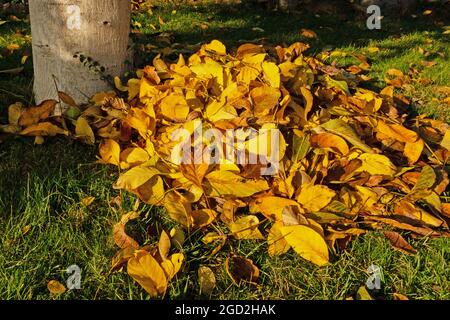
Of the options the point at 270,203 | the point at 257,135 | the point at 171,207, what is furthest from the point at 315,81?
the point at 171,207

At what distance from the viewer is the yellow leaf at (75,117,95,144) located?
2488 mm

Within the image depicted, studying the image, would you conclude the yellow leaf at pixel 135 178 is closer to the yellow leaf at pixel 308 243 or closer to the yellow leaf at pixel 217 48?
the yellow leaf at pixel 308 243

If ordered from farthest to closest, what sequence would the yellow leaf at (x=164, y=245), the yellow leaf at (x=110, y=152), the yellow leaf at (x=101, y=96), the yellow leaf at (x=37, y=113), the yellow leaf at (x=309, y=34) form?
the yellow leaf at (x=309, y=34), the yellow leaf at (x=101, y=96), the yellow leaf at (x=37, y=113), the yellow leaf at (x=110, y=152), the yellow leaf at (x=164, y=245)

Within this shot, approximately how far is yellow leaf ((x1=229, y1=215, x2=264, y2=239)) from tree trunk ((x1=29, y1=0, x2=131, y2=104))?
1.27 m

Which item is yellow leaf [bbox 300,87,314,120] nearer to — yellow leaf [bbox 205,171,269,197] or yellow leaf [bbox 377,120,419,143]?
yellow leaf [bbox 377,120,419,143]

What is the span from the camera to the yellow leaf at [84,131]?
2488 millimetres

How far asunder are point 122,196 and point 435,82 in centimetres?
302

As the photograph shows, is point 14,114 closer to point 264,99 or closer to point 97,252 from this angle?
point 97,252

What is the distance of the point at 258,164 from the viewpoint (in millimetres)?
2135

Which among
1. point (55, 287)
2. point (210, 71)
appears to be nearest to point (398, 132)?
point (210, 71)

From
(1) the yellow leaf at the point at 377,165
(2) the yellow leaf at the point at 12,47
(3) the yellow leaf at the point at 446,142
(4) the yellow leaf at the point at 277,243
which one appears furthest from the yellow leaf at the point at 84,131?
(2) the yellow leaf at the point at 12,47

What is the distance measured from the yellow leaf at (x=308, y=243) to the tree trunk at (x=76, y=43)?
4.84 ft

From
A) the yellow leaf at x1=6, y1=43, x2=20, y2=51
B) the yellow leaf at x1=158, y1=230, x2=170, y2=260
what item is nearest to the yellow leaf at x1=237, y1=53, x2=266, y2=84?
the yellow leaf at x1=158, y1=230, x2=170, y2=260

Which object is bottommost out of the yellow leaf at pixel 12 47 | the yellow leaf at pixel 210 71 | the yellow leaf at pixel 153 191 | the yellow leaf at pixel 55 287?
the yellow leaf at pixel 55 287
